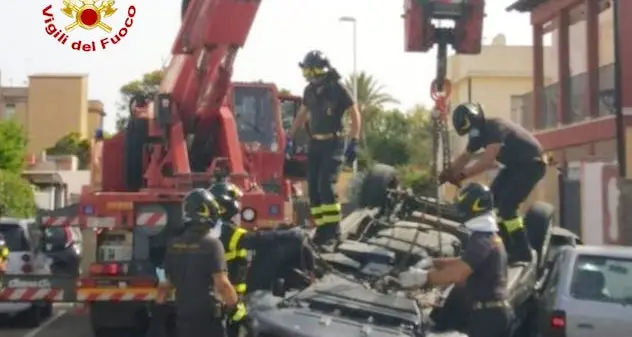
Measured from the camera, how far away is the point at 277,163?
14656 millimetres

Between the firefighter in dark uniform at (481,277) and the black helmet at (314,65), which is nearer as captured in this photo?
the firefighter in dark uniform at (481,277)

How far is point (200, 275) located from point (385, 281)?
1740 mm

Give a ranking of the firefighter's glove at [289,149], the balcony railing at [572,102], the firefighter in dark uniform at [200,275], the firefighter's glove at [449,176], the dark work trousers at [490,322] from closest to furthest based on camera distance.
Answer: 1. the firefighter in dark uniform at [200,275]
2. the dark work trousers at [490,322]
3. the firefighter's glove at [449,176]
4. the firefighter's glove at [289,149]
5. the balcony railing at [572,102]

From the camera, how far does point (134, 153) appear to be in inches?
550

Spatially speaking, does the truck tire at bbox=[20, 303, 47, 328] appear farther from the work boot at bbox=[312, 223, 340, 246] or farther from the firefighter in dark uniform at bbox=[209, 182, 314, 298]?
the firefighter in dark uniform at bbox=[209, 182, 314, 298]

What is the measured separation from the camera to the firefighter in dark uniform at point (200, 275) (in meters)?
A: 8.06

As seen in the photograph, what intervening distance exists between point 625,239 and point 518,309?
12.6 metres

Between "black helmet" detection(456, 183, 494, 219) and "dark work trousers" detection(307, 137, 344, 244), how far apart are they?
239 centimetres

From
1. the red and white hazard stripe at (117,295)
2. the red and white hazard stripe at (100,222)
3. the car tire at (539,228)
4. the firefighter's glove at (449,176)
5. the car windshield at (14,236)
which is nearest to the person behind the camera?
the firefighter's glove at (449,176)

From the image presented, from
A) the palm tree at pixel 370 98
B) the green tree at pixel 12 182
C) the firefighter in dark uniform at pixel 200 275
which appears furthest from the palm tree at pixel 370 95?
the firefighter in dark uniform at pixel 200 275

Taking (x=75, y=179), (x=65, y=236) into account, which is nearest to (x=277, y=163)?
(x=65, y=236)

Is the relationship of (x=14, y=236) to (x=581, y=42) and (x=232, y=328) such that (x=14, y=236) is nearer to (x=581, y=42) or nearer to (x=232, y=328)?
(x=232, y=328)

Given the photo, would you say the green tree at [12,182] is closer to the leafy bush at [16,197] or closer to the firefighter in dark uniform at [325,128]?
the leafy bush at [16,197]

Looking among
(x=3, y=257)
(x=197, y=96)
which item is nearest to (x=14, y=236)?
(x=3, y=257)
